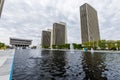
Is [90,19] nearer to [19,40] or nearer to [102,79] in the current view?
[19,40]

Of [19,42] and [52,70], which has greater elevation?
[19,42]

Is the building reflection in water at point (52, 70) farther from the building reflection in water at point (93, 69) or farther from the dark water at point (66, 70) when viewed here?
the building reflection in water at point (93, 69)

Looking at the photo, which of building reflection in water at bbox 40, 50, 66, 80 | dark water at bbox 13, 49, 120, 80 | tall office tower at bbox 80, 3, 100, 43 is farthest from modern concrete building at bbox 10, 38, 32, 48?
building reflection in water at bbox 40, 50, 66, 80

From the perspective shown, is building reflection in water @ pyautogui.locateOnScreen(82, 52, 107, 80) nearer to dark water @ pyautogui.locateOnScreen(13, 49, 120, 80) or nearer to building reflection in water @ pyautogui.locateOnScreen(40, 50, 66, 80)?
dark water @ pyautogui.locateOnScreen(13, 49, 120, 80)

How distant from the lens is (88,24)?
517ft

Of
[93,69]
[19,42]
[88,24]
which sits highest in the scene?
[88,24]

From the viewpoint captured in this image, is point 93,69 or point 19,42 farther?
point 19,42

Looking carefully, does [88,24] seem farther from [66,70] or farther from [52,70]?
[52,70]

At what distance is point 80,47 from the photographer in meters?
102

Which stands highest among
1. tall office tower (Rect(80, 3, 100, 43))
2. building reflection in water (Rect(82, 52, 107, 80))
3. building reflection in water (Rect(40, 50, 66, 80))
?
tall office tower (Rect(80, 3, 100, 43))

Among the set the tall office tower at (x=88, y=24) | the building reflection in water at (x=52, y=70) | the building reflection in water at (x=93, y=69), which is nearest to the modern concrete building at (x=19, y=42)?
the tall office tower at (x=88, y=24)

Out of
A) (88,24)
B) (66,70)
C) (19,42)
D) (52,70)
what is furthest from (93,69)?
(19,42)

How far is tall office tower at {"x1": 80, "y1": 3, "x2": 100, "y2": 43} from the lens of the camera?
158 metres

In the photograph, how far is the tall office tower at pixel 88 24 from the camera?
519 ft
